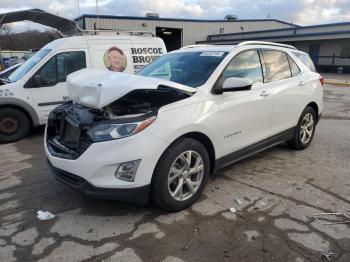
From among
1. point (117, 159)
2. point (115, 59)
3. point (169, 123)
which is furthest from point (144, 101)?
point (115, 59)

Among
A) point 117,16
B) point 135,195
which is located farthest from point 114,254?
point 117,16

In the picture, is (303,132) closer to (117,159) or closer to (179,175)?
(179,175)

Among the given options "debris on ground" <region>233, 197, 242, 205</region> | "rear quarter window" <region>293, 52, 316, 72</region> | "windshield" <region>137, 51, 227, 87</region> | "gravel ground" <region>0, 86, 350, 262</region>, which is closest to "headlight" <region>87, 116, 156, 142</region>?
"gravel ground" <region>0, 86, 350, 262</region>

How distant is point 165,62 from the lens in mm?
5156

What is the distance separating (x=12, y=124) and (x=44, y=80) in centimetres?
111

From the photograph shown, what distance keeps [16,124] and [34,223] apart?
13.5 ft

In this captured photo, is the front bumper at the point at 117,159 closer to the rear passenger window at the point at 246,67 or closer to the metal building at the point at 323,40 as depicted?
the rear passenger window at the point at 246,67

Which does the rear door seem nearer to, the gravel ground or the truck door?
the gravel ground

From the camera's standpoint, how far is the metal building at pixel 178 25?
92.6ft

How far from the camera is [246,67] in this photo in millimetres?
4742

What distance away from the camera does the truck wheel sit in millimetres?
7090

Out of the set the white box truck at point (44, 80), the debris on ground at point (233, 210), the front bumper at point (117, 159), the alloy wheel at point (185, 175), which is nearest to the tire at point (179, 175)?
the alloy wheel at point (185, 175)

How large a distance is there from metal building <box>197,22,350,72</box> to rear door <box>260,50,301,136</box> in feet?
78.8

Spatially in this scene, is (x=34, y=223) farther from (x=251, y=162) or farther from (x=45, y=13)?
(x=45, y=13)
